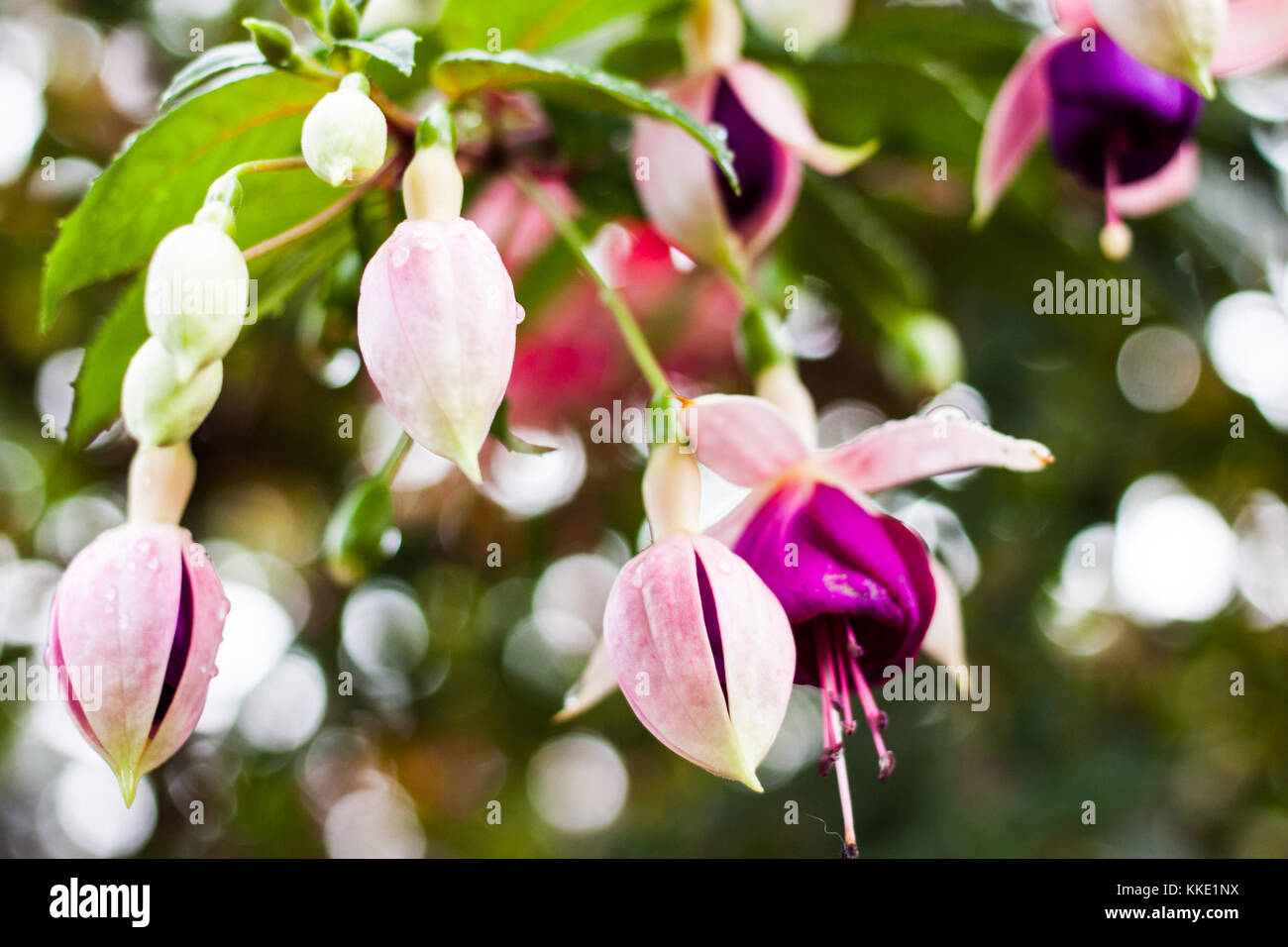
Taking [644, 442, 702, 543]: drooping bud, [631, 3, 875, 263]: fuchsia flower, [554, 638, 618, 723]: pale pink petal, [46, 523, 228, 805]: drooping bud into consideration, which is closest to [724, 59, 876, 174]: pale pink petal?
[631, 3, 875, 263]: fuchsia flower

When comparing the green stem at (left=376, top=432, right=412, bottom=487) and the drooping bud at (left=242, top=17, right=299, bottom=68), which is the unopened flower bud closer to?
the drooping bud at (left=242, top=17, right=299, bottom=68)

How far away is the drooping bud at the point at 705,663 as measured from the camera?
0.50 m

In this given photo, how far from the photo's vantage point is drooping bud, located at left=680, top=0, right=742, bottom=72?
742 mm

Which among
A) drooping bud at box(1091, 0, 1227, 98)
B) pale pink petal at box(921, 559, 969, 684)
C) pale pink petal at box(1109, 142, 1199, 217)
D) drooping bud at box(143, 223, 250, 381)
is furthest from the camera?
pale pink petal at box(1109, 142, 1199, 217)

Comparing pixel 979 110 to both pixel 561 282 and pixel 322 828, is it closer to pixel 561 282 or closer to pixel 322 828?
pixel 561 282

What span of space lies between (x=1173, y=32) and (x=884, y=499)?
810 mm

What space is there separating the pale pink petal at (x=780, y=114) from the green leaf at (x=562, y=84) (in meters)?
0.14

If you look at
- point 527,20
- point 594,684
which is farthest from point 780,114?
point 594,684

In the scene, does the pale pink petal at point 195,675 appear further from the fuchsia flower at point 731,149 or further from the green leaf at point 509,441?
the fuchsia flower at point 731,149

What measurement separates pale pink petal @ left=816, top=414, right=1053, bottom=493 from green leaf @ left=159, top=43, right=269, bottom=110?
373 millimetres

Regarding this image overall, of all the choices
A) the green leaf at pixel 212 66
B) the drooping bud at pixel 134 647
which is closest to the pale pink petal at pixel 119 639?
the drooping bud at pixel 134 647

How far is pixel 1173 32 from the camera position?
554mm

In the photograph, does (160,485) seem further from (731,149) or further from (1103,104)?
(1103,104)
